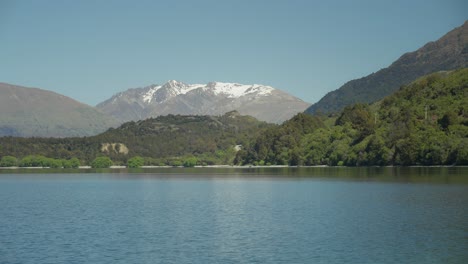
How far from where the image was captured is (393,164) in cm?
19425

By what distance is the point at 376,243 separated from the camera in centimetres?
4547

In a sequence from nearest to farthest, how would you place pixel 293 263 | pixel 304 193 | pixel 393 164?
pixel 293 263 → pixel 304 193 → pixel 393 164

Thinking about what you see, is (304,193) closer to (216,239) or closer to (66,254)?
(216,239)

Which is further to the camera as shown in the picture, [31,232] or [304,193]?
[304,193]

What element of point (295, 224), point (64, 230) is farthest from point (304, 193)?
point (64, 230)

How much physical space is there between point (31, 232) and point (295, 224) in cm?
2242

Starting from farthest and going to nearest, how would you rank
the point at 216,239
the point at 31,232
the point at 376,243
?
the point at 31,232
the point at 216,239
the point at 376,243

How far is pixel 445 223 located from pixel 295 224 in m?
12.6

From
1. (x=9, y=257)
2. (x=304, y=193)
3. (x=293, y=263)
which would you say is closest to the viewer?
(x=293, y=263)

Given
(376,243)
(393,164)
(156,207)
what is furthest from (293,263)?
(393,164)

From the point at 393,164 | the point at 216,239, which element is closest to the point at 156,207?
the point at 216,239

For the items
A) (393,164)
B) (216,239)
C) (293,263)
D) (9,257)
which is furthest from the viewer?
(393,164)

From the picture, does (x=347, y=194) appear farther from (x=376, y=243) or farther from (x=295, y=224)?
(x=376, y=243)

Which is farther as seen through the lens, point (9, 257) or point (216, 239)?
point (216, 239)
